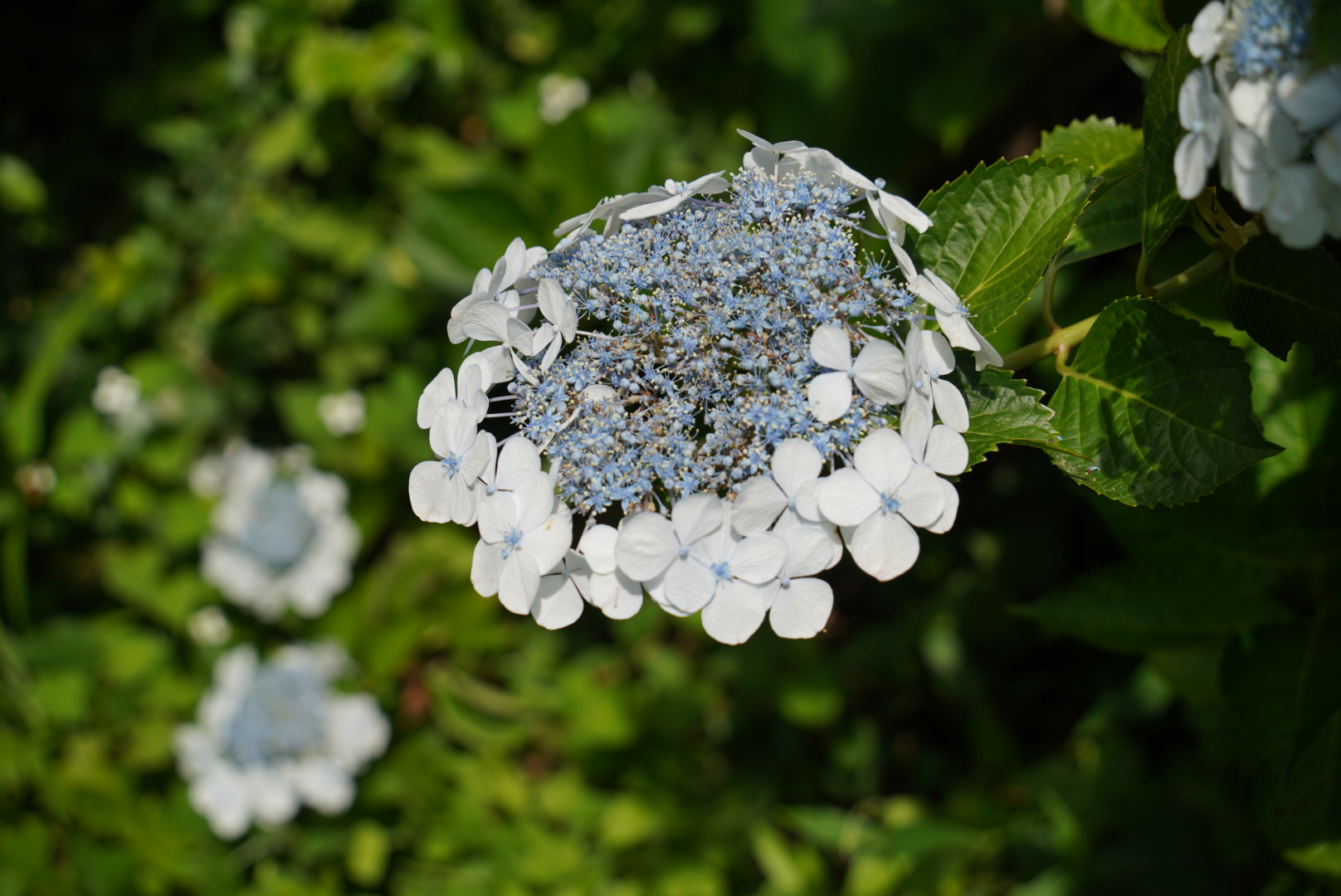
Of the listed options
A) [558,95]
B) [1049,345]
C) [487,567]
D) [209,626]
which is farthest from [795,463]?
[209,626]

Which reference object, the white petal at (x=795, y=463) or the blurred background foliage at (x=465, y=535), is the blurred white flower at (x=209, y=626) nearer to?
the blurred background foliage at (x=465, y=535)

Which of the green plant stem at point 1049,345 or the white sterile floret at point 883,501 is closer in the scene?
the white sterile floret at point 883,501

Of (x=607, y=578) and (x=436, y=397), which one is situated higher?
(x=436, y=397)

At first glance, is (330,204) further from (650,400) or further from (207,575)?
(650,400)

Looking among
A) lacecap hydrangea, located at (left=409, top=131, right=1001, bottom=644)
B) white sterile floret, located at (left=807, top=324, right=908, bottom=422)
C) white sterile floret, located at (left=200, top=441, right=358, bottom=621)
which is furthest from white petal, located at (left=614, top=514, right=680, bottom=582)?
white sterile floret, located at (left=200, top=441, right=358, bottom=621)

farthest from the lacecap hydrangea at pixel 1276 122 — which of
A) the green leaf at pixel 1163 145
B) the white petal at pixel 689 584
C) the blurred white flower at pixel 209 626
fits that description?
the blurred white flower at pixel 209 626

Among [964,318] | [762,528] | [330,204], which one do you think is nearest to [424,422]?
[762,528]

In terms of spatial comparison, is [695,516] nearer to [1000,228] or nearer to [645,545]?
[645,545]

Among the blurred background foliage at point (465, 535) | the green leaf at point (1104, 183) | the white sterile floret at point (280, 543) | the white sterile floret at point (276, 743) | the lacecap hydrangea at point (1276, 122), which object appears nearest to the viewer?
the lacecap hydrangea at point (1276, 122)
